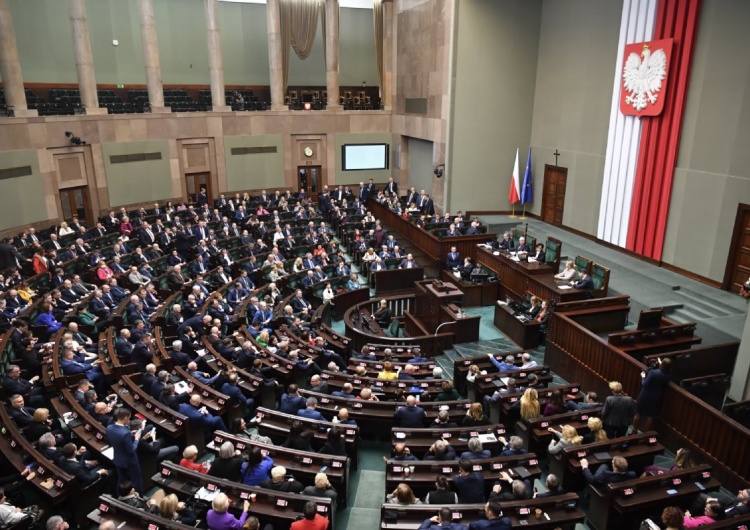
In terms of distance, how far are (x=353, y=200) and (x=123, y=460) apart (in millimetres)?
15581

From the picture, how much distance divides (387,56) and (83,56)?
12.1 metres

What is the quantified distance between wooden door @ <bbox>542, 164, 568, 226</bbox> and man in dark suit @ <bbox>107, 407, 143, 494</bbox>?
15.3 m

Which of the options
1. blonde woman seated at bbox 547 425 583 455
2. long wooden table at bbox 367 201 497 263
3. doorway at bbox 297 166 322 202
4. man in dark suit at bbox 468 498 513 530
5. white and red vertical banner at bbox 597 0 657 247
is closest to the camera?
man in dark suit at bbox 468 498 513 530

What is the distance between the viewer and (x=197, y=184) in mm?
22219

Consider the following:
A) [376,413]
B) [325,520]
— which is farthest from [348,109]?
[325,520]

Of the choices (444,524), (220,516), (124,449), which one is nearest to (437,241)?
(124,449)

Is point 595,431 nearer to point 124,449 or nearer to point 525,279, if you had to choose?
point 124,449

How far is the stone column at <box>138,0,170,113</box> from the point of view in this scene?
19.5m

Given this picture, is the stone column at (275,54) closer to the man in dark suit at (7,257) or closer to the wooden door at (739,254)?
the man in dark suit at (7,257)

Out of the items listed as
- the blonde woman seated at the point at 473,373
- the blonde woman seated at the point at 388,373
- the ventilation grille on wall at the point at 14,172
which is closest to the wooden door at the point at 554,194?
the blonde woman seated at the point at 473,373

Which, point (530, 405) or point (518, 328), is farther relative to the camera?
point (518, 328)

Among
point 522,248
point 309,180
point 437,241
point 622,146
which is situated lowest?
point 437,241

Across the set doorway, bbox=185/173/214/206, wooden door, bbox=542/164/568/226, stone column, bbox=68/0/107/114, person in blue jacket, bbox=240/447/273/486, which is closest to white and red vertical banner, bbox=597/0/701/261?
wooden door, bbox=542/164/568/226

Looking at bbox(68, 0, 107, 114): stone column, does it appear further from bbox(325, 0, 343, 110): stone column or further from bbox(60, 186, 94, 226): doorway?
bbox(325, 0, 343, 110): stone column
